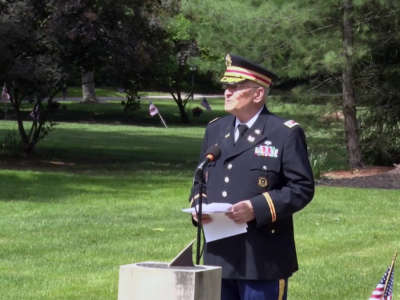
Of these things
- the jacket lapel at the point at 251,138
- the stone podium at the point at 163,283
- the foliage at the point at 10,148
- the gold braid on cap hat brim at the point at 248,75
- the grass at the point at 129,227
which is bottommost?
the foliage at the point at 10,148

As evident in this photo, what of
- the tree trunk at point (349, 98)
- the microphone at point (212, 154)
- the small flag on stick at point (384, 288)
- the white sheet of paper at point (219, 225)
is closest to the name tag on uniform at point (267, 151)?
the microphone at point (212, 154)

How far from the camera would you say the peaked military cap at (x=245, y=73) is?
471 cm

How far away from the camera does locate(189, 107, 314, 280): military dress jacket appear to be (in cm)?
456

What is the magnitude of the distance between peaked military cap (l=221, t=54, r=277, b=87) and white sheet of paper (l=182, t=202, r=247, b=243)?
630 millimetres

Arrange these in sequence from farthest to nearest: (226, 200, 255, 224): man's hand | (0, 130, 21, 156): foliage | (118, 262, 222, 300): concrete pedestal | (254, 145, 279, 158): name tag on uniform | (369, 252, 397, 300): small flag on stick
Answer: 1. (0, 130, 21, 156): foliage
2. (369, 252, 397, 300): small flag on stick
3. (254, 145, 279, 158): name tag on uniform
4. (226, 200, 255, 224): man's hand
5. (118, 262, 222, 300): concrete pedestal

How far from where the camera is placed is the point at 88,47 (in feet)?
69.5

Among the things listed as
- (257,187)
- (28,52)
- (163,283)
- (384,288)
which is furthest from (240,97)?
(28,52)

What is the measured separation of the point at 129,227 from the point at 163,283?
27.1 ft

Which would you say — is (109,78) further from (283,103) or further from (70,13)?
(283,103)

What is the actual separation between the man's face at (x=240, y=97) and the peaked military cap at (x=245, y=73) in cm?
3

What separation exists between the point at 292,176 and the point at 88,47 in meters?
17.0

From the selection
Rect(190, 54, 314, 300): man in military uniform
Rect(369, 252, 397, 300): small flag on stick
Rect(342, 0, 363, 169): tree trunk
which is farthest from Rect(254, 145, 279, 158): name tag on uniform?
Rect(342, 0, 363, 169): tree trunk

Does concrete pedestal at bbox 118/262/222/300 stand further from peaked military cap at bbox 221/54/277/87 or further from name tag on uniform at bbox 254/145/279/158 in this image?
peaked military cap at bbox 221/54/277/87

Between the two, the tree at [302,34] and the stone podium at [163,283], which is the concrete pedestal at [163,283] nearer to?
the stone podium at [163,283]
